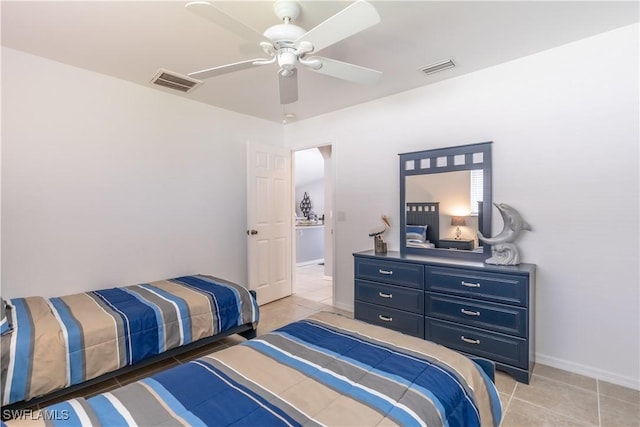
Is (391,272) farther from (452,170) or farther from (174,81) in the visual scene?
(174,81)

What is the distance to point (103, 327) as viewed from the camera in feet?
6.90

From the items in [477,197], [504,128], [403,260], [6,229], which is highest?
[504,128]

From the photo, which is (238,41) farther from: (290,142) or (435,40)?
(290,142)

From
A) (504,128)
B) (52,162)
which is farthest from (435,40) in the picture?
(52,162)

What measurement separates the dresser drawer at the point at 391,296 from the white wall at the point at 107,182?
1786 millimetres

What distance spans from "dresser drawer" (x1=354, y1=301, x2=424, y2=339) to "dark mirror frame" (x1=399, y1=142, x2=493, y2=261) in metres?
0.66

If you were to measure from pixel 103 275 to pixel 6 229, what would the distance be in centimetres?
81

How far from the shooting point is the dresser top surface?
2.46m

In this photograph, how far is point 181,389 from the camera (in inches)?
49.2

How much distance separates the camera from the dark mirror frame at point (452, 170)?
2.89m

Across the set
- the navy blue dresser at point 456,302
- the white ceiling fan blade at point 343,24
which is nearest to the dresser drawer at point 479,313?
the navy blue dresser at point 456,302

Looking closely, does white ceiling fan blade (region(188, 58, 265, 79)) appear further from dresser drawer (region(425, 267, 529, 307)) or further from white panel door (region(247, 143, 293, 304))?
dresser drawer (region(425, 267, 529, 307))

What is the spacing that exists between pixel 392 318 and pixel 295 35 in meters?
2.52

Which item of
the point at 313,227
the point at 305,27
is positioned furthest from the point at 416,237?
the point at 313,227
